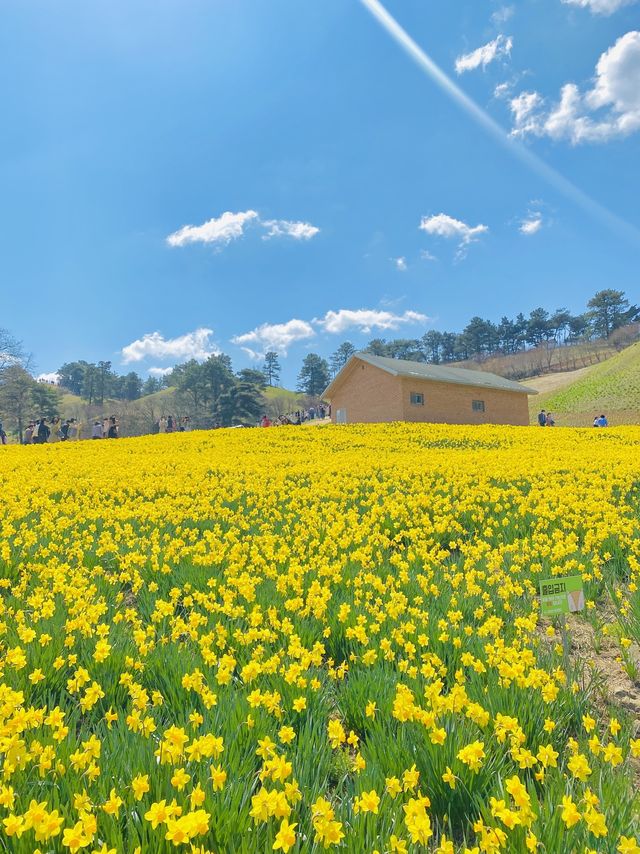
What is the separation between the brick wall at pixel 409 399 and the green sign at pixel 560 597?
25.7m

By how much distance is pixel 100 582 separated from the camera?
445cm

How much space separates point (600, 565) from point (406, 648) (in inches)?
131

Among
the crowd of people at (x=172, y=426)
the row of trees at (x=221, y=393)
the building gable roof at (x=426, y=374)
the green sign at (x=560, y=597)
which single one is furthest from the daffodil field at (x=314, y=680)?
the row of trees at (x=221, y=393)

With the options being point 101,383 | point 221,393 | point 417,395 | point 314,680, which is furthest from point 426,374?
point 101,383

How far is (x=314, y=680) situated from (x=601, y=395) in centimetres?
6564

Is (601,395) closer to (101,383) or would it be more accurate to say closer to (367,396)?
(367,396)

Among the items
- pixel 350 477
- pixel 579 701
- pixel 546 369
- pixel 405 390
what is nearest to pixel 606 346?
pixel 546 369

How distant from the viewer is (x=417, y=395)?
1185 inches

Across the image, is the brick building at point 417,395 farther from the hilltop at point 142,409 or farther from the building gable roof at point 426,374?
the hilltop at point 142,409

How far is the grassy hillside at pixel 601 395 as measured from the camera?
50.2 meters

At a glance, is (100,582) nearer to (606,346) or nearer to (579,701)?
(579,701)

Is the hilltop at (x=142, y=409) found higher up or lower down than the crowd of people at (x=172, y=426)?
higher up

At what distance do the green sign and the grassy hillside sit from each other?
4903 centimetres

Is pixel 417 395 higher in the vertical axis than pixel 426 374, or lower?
lower
